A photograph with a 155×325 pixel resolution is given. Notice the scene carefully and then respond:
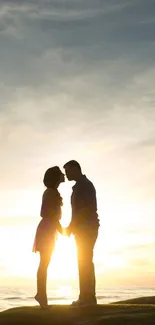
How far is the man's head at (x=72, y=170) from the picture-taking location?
1504 cm

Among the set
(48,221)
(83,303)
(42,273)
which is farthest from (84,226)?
Answer: (83,303)

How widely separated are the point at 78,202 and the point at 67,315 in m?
3.15

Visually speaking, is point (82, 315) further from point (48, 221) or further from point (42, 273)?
point (48, 221)

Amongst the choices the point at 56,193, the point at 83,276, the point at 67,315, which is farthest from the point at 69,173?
the point at 67,315

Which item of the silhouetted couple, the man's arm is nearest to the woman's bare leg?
the silhouetted couple

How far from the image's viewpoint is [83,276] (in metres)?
14.9

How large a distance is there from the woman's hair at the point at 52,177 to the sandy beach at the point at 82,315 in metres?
3.47

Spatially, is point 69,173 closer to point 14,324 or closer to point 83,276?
point 83,276

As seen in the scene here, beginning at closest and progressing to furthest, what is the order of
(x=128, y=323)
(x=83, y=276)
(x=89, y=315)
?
1. (x=128, y=323)
2. (x=89, y=315)
3. (x=83, y=276)

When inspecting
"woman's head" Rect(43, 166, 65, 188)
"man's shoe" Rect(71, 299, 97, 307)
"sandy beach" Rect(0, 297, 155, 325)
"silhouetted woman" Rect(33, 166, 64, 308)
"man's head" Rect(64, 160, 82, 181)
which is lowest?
"sandy beach" Rect(0, 297, 155, 325)

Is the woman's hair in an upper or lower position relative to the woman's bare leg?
upper

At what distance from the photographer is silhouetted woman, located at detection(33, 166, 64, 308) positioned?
48.3 ft

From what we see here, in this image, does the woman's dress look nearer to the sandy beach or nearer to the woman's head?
the woman's head

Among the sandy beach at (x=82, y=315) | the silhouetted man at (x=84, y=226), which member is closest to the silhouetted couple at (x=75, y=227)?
the silhouetted man at (x=84, y=226)
